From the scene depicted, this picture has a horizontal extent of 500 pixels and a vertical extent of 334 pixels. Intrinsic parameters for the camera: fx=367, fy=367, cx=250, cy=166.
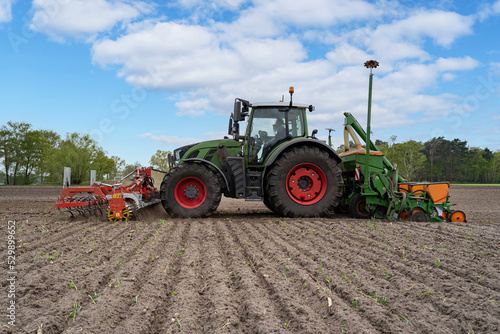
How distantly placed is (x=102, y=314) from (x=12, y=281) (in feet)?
4.90

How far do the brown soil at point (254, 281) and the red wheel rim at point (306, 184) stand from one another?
5.69 feet

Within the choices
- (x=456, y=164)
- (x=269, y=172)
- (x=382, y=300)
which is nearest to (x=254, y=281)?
(x=382, y=300)

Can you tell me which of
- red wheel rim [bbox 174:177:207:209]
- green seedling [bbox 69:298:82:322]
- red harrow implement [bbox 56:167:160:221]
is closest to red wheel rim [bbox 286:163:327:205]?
red wheel rim [bbox 174:177:207:209]

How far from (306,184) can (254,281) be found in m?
4.66

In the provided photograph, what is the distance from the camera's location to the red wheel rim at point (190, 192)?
802 cm

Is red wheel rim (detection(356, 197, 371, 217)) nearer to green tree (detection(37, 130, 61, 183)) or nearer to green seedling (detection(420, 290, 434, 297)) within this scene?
green seedling (detection(420, 290, 434, 297))

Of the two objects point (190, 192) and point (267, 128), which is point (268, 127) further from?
point (190, 192)

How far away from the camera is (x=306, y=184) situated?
26.7ft

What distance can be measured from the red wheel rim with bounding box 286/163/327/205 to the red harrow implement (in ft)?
10.2

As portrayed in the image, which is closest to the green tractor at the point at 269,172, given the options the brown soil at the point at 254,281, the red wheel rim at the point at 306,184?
the red wheel rim at the point at 306,184

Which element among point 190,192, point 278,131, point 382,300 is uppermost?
point 278,131

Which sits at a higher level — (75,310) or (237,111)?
(237,111)

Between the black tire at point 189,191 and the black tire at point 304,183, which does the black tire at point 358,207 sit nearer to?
the black tire at point 304,183

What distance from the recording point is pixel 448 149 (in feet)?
211
